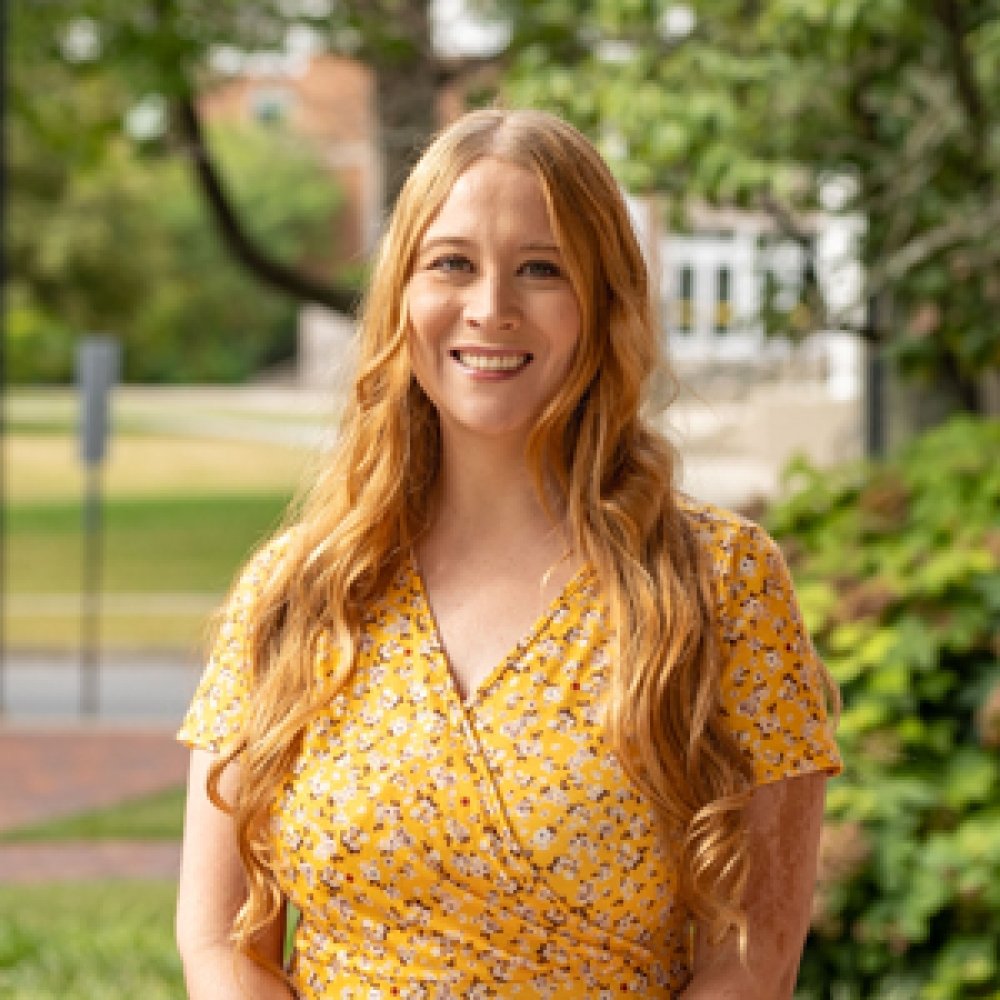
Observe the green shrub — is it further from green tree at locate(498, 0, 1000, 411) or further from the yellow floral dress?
the yellow floral dress

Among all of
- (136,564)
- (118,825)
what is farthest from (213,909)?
(136,564)

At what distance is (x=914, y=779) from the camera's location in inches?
208

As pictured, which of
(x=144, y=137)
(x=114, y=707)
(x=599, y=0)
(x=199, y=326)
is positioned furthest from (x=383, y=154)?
(x=199, y=326)

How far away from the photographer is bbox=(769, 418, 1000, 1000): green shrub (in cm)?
519

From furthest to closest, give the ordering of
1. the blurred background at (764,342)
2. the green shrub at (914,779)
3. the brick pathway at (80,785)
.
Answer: the brick pathway at (80,785), the blurred background at (764,342), the green shrub at (914,779)

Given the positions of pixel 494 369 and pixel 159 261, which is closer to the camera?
pixel 494 369

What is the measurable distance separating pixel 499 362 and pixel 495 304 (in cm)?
7

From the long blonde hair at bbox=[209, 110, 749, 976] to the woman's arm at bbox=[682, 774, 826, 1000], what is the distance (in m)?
0.05

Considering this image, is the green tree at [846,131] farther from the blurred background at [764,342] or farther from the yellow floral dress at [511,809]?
the yellow floral dress at [511,809]

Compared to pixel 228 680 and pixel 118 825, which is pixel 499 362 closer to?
pixel 228 680

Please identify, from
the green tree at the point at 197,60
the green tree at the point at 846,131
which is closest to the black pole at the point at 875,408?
the green tree at the point at 846,131

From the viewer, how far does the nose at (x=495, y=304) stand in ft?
8.00

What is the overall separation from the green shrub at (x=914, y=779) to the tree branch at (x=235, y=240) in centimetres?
937

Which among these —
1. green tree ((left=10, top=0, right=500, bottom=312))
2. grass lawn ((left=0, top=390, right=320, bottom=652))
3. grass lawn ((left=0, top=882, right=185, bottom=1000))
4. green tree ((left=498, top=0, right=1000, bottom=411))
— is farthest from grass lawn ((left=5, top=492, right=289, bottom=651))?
green tree ((left=498, top=0, right=1000, bottom=411))
